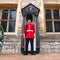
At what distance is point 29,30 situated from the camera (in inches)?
235

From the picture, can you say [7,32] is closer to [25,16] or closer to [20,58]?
[25,16]

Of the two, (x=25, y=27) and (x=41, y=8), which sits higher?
(x=41, y=8)

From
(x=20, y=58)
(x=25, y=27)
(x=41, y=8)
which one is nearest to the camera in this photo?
(x=20, y=58)

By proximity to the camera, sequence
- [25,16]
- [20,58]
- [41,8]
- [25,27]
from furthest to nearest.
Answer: [41,8]
[25,16]
[25,27]
[20,58]

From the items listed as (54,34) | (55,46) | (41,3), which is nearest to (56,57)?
(55,46)

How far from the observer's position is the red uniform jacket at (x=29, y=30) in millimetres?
5945

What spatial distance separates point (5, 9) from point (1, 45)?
172cm

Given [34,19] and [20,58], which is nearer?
[20,58]

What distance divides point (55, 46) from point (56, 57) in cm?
91

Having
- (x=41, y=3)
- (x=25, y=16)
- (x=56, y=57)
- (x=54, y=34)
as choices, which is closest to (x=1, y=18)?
(x=25, y=16)

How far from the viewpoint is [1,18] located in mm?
7133

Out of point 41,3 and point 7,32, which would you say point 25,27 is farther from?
point 41,3

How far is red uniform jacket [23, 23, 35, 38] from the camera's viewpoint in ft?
19.5

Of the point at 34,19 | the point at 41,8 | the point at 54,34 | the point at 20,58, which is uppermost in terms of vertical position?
the point at 41,8
